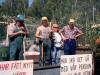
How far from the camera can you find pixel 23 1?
9477mm

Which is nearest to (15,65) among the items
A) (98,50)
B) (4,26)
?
(4,26)

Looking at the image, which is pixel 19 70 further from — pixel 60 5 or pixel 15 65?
pixel 60 5

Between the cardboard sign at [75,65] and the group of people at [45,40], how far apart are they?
2.44ft

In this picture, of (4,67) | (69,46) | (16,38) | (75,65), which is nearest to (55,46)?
(69,46)

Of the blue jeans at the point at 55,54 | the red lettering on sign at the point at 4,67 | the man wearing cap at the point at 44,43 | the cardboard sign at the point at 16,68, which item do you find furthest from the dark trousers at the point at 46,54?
the red lettering on sign at the point at 4,67

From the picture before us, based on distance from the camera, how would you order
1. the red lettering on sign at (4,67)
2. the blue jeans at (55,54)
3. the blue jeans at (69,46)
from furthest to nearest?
1. the blue jeans at (69,46)
2. the blue jeans at (55,54)
3. the red lettering on sign at (4,67)

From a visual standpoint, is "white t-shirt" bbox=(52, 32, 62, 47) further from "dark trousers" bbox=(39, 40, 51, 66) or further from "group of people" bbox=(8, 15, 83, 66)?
"dark trousers" bbox=(39, 40, 51, 66)

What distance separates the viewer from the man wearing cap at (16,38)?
5898 mm

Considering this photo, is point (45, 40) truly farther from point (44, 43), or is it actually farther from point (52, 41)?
point (52, 41)

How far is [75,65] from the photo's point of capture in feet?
20.4

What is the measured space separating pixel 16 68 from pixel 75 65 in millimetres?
1854

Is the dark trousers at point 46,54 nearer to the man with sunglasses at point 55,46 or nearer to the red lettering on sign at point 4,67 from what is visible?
the man with sunglasses at point 55,46

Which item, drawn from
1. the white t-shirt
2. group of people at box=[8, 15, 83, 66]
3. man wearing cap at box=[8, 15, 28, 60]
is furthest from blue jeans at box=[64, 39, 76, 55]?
man wearing cap at box=[8, 15, 28, 60]

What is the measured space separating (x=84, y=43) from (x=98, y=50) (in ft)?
3.10
